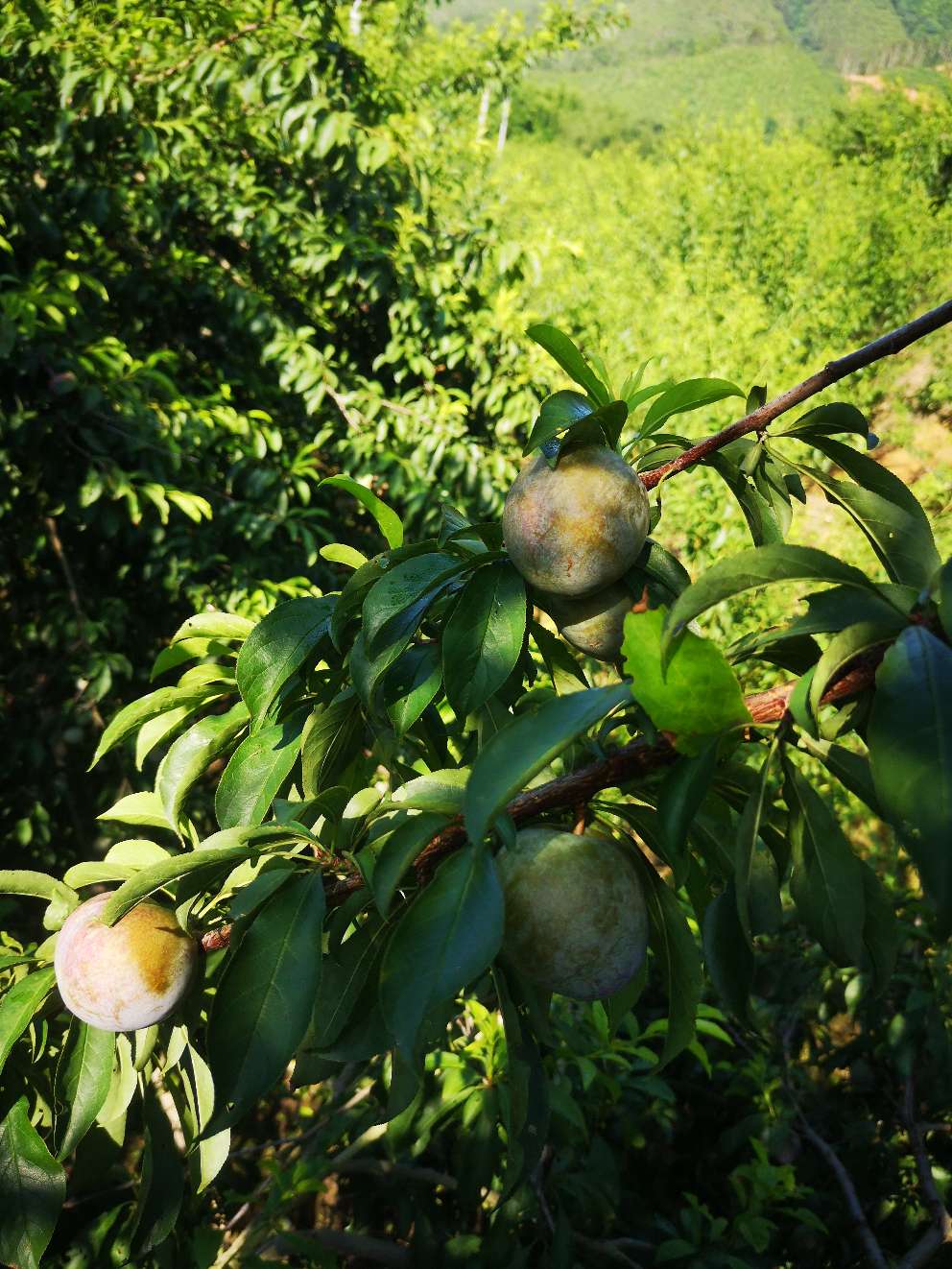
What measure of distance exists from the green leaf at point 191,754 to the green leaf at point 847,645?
454mm

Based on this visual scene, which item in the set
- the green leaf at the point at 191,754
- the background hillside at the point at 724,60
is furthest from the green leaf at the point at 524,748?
the background hillside at the point at 724,60

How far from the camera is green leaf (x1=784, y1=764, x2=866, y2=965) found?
46 centimetres

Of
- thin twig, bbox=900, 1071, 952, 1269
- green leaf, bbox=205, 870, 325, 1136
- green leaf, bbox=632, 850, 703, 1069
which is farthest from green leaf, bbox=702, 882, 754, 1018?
thin twig, bbox=900, 1071, 952, 1269

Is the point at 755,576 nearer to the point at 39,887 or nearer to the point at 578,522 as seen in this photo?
the point at 578,522

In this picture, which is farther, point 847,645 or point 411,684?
point 411,684

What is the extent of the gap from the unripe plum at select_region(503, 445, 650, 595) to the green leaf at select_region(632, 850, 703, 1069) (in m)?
0.18

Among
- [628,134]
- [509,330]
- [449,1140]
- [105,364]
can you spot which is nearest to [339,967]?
[449,1140]

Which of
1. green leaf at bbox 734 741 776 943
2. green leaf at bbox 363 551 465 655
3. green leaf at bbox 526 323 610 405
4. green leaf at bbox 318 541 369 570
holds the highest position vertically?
green leaf at bbox 526 323 610 405

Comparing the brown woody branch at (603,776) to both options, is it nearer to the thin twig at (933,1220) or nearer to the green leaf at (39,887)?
the green leaf at (39,887)

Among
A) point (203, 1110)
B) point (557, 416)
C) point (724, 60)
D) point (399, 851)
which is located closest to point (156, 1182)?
point (203, 1110)

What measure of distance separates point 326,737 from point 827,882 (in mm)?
371

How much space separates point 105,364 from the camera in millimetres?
2604

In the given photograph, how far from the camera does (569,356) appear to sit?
0.59m

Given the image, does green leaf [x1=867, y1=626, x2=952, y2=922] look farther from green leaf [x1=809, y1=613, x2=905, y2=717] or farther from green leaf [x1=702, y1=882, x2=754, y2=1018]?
green leaf [x1=702, y1=882, x2=754, y2=1018]
